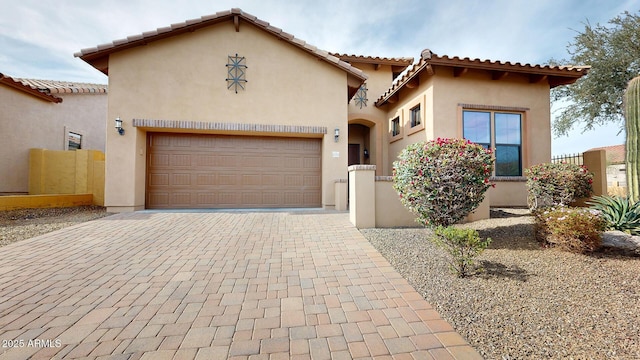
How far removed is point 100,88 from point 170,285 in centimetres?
1510

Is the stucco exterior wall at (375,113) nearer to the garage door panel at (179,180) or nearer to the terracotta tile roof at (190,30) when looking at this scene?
the terracotta tile roof at (190,30)

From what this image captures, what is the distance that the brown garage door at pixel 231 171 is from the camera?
7879mm

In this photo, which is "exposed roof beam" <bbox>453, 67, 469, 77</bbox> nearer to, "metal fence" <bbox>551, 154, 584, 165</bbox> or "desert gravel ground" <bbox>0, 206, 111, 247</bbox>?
"metal fence" <bbox>551, 154, 584, 165</bbox>

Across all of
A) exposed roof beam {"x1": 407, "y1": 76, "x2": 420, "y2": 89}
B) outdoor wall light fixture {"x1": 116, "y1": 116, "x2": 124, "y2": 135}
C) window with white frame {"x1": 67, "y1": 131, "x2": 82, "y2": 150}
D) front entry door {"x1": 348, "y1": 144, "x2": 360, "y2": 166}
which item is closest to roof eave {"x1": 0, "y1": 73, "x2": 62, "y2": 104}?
window with white frame {"x1": 67, "y1": 131, "x2": 82, "y2": 150}

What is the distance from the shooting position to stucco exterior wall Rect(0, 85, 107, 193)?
8.95 m

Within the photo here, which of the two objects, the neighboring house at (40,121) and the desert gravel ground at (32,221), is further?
the neighboring house at (40,121)

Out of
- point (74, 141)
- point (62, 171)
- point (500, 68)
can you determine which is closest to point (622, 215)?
point (500, 68)

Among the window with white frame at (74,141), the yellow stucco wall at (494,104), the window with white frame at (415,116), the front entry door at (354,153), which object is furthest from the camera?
the front entry door at (354,153)

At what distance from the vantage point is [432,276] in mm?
3033

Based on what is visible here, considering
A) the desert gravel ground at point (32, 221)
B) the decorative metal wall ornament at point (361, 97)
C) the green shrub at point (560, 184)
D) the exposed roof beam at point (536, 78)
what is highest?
the decorative metal wall ornament at point (361, 97)

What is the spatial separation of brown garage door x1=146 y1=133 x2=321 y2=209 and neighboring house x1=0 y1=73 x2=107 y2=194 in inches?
243

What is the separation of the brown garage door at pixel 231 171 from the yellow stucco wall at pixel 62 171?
144 inches

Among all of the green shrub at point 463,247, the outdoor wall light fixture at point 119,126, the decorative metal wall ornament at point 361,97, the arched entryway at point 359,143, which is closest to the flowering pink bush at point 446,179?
the green shrub at point 463,247

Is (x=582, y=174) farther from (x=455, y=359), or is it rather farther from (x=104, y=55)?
(x=104, y=55)
